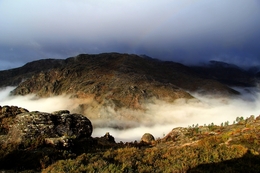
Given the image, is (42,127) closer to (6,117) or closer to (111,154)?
(6,117)

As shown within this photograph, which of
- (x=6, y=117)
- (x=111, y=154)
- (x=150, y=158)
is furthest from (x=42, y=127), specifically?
(x=150, y=158)

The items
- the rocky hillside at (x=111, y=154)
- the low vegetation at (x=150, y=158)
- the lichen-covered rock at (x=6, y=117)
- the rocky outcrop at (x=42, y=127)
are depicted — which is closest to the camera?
the low vegetation at (x=150, y=158)

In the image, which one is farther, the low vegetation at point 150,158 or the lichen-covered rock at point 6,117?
the lichen-covered rock at point 6,117

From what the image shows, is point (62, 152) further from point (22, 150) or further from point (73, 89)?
A: point (73, 89)

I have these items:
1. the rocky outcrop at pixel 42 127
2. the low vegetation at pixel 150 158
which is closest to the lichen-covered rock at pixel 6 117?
the rocky outcrop at pixel 42 127

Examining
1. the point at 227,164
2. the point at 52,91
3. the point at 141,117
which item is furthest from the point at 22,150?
the point at 52,91

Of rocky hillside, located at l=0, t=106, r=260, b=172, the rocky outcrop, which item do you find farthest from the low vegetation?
the rocky outcrop

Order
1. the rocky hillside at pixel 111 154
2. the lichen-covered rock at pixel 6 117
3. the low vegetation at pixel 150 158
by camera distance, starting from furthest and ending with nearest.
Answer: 1. the lichen-covered rock at pixel 6 117
2. the rocky hillside at pixel 111 154
3. the low vegetation at pixel 150 158

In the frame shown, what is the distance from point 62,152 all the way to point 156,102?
15344 centimetres

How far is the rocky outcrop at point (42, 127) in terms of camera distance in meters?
21.0

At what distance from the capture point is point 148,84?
614 ft

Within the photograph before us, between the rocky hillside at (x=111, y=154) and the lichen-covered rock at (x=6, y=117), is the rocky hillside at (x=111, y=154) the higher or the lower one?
the lower one

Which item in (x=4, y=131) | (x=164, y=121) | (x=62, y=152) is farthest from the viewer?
(x=164, y=121)

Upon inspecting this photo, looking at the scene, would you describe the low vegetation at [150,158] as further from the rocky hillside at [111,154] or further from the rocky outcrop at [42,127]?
the rocky outcrop at [42,127]
